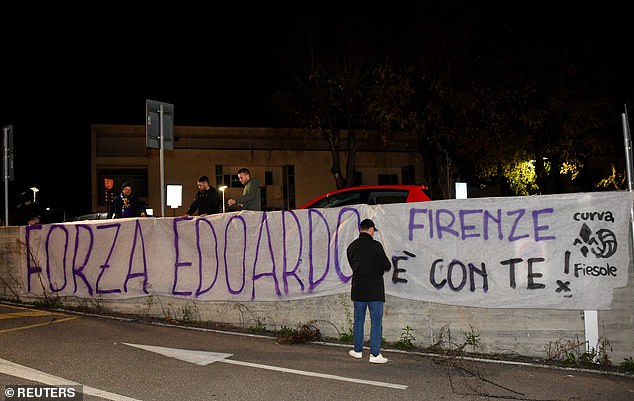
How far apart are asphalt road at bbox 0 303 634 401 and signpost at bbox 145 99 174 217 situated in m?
3.76

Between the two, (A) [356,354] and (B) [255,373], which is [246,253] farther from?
(B) [255,373]

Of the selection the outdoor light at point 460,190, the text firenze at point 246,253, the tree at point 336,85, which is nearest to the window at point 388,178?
the tree at point 336,85

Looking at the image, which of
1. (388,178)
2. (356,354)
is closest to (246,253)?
(356,354)

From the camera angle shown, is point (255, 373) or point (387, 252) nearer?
point (255, 373)

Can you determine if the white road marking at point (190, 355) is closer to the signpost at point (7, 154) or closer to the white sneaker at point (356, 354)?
the white sneaker at point (356, 354)

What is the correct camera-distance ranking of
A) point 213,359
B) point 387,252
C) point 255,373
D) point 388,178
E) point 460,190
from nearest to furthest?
point 255,373
point 213,359
point 387,252
point 460,190
point 388,178

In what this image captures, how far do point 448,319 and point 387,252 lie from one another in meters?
1.21

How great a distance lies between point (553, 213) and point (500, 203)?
0.64 metres

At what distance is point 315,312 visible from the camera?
8.79 meters

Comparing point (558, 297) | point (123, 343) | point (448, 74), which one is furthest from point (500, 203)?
point (448, 74)

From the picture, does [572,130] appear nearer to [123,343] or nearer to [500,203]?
[500,203]

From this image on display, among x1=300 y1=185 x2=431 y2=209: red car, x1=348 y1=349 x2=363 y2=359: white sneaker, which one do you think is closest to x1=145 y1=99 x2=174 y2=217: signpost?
x1=300 y1=185 x2=431 y2=209: red car

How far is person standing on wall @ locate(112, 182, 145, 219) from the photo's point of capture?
1200cm

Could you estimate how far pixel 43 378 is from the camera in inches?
245
